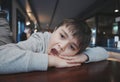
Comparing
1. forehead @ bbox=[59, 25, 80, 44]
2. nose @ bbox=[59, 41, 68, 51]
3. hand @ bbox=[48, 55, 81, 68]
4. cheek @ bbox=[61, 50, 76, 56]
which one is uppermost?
forehead @ bbox=[59, 25, 80, 44]

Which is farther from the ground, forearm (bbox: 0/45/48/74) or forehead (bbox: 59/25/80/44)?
forehead (bbox: 59/25/80/44)

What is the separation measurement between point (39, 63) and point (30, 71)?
37 millimetres

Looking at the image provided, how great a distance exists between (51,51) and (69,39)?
0.09 metres

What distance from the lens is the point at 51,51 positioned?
2.39ft

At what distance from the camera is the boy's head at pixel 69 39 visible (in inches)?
27.8

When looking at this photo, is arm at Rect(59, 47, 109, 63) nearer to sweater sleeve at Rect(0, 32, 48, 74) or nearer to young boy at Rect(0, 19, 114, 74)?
young boy at Rect(0, 19, 114, 74)

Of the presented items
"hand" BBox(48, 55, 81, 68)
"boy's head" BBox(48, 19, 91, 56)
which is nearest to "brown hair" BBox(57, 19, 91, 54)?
"boy's head" BBox(48, 19, 91, 56)

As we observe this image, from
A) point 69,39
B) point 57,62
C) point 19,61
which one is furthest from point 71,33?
point 19,61

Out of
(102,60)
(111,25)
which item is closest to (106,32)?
(111,25)

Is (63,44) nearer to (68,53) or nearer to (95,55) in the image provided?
(68,53)

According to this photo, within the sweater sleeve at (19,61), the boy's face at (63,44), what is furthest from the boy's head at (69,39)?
the sweater sleeve at (19,61)

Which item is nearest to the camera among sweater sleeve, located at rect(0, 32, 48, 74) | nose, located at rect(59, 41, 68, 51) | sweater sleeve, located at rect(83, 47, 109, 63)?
sweater sleeve, located at rect(0, 32, 48, 74)

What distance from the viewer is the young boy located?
529 mm

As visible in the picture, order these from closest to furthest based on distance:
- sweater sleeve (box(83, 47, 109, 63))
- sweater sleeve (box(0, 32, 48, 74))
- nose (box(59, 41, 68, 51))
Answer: sweater sleeve (box(0, 32, 48, 74)), nose (box(59, 41, 68, 51)), sweater sleeve (box(83, 47, 109, 63))
